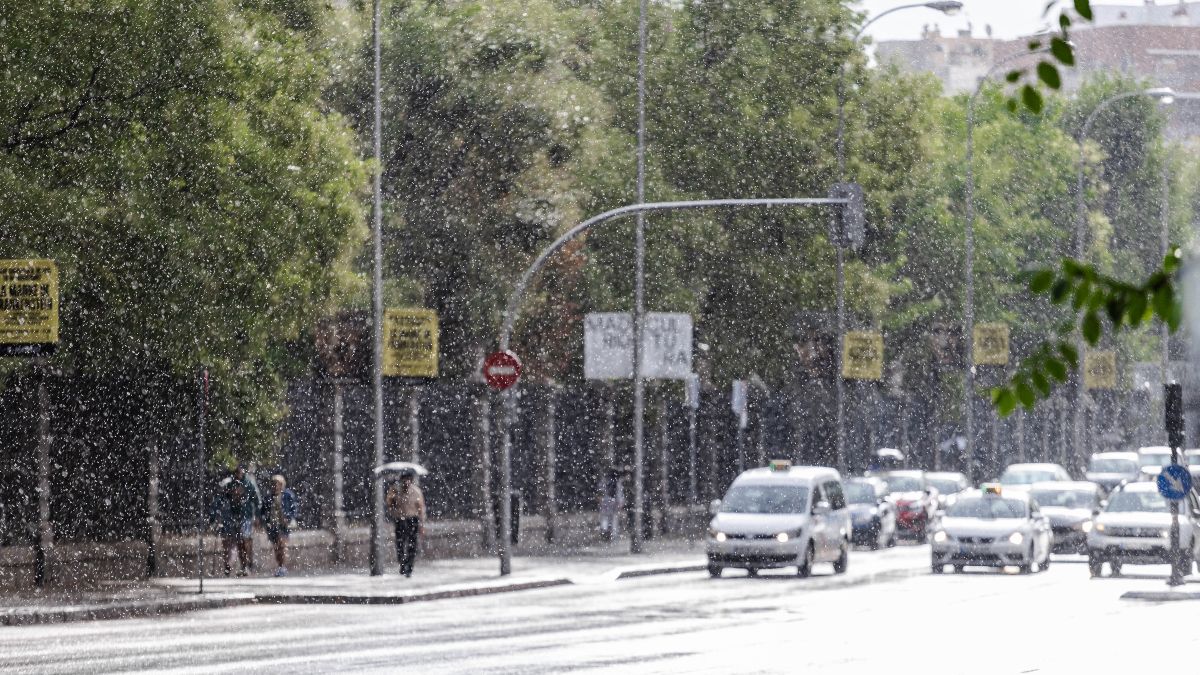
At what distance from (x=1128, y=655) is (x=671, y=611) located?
318 inches

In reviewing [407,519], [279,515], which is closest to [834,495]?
[407,519]

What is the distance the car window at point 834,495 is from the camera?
1535 inches

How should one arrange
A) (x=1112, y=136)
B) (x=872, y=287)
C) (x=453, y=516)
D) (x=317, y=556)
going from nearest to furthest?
(x=317, y=556) → (x=453, y=516) → (x=872, y=287) → (x=1112, y=136)

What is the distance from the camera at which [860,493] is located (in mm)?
51188

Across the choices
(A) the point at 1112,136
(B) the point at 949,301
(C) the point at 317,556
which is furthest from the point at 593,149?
(A) the point at 1112,136

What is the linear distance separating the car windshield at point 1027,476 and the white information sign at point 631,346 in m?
12.2

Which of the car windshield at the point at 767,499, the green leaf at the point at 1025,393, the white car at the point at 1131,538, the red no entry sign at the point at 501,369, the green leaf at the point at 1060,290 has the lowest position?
the white car at the point at 1131,538

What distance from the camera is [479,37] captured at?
44156 mm

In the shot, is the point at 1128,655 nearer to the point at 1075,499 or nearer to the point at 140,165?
the point at 140,165

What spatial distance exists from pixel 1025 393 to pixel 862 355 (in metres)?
47.6

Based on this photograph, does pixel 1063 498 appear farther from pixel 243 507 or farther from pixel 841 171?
pixel 243 507

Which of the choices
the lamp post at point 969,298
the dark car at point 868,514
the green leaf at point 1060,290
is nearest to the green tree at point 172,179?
the dark car at point 868,514

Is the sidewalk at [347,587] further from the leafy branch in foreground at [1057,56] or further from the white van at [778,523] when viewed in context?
the leafy branch in foreground at [1057,56]

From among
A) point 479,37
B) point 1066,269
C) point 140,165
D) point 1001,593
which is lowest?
point 1001,593
